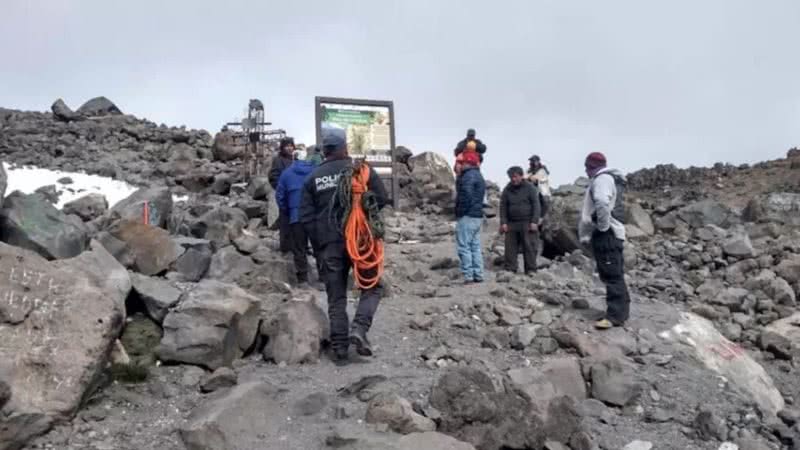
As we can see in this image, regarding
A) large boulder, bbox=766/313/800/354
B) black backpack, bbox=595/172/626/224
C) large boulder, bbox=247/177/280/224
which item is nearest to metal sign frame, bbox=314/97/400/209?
large boulder, bbox=247/177/280/224

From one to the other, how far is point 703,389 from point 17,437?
19.1 feet

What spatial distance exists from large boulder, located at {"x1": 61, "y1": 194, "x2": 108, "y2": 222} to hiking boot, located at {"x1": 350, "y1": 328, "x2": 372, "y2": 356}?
7.83 meters

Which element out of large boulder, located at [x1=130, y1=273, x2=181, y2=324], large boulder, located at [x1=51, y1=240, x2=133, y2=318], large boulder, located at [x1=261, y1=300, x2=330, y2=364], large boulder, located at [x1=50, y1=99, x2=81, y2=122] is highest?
large boulder, located at [x1=50, y1=99, x2=81, y2=122]

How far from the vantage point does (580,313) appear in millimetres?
8945

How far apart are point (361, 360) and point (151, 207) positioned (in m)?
6.73

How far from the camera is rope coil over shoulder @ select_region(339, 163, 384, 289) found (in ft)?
22.3

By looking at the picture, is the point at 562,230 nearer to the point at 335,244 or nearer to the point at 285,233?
the point at 285,233

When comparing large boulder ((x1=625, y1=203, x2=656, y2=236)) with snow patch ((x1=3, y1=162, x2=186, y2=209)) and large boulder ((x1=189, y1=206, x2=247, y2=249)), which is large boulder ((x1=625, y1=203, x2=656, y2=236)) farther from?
snow patch ((x1=3, y1=162, x2=186, y2=209))

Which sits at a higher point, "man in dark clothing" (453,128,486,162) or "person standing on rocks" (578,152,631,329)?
"man in dark clothing" (453,128,486,162)

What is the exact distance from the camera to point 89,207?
13.7 meters

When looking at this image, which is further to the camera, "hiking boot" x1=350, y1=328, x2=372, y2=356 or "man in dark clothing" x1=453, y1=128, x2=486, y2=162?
"man in dark clothing" x1=453, y1=128, x2=486, y2=162

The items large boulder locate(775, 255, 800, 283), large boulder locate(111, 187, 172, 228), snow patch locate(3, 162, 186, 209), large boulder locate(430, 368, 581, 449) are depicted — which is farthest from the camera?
snow patch locate(3, 162, 186, 209)

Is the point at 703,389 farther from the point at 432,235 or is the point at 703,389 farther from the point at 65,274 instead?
the point at 432,235

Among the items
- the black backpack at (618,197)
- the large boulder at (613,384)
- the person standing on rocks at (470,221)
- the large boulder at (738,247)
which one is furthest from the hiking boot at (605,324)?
the large boulder at (738,247)
